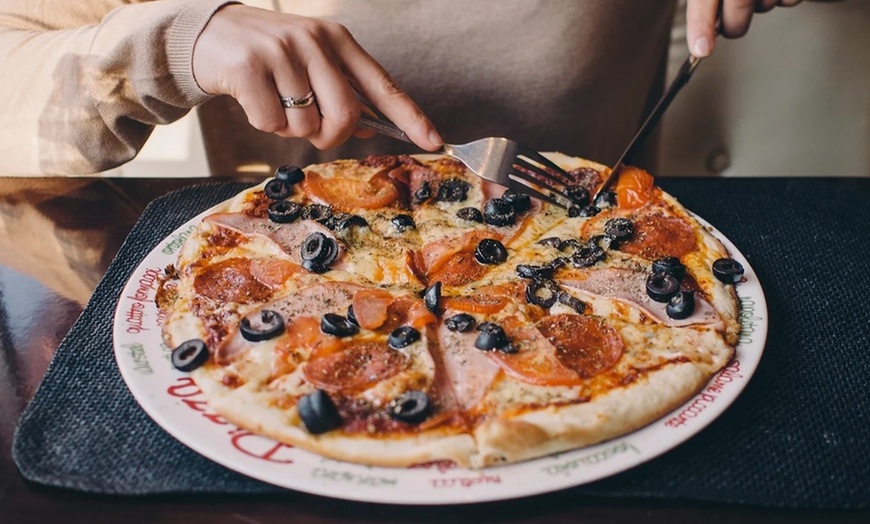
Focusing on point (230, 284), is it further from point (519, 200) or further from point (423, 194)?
point (519, 200)

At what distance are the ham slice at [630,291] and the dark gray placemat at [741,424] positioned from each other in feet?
0.59

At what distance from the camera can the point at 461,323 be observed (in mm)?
1737

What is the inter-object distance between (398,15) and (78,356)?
1.54 metres

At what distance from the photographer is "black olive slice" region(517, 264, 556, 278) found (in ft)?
6.37

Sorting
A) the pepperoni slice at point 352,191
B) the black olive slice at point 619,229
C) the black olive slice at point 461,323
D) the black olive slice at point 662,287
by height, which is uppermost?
the black olive slice at point 662,287

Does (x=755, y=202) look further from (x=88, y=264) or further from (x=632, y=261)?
(x=88, y=264)

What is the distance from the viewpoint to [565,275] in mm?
1970

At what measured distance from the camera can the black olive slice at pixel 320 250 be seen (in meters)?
1.96

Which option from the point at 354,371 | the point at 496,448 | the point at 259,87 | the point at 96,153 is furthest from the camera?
the point at 96,153

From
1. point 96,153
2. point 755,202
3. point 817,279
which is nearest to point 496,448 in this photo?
point 817,279

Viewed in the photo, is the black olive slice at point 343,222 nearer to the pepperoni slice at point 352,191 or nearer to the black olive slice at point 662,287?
the pepperoni slice at point 352,191


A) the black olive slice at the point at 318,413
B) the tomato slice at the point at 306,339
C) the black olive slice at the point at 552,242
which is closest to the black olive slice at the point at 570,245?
the black olive slice at the point at 552,242

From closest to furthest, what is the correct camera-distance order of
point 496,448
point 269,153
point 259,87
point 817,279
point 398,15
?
point 496,448 < point 259,87 < point 817,279 < point 398,15 < point 269,153

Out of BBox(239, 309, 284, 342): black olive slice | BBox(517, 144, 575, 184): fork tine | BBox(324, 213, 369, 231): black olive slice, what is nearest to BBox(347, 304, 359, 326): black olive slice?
BBox(239, 309, 284, 342): black olive slice
